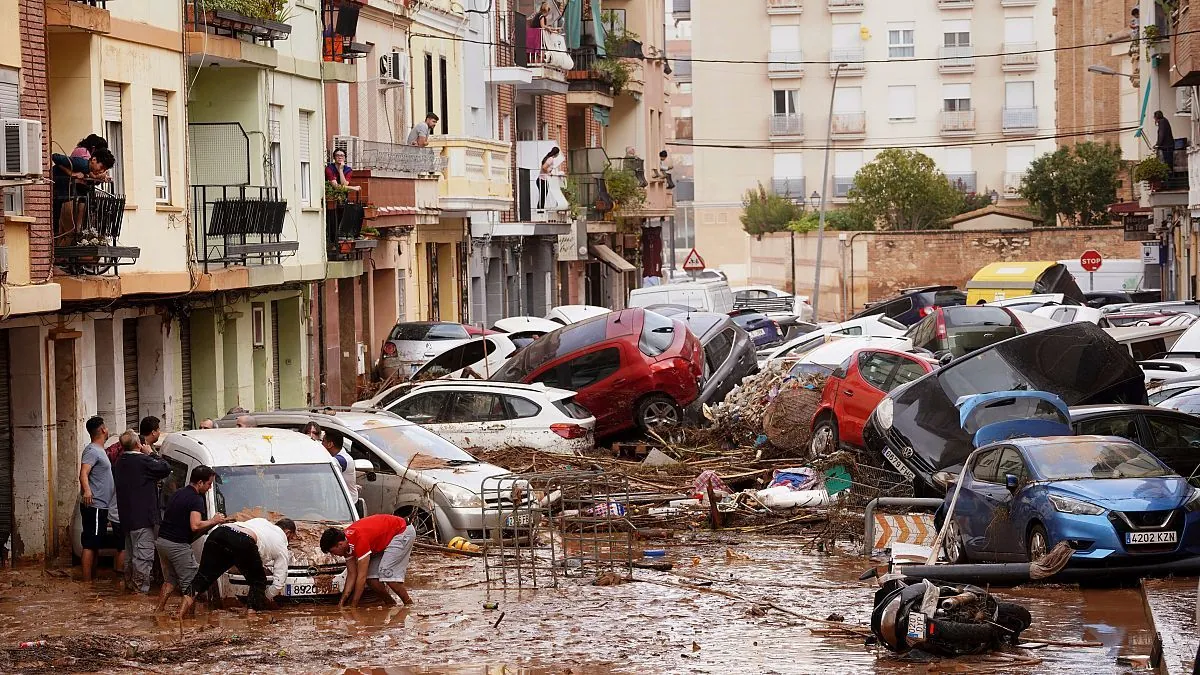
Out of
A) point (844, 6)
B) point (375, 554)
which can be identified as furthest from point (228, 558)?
point (844, 6)

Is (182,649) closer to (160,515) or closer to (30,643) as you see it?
(30,643)

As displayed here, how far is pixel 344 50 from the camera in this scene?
1243 inches

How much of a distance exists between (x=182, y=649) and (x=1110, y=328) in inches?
875

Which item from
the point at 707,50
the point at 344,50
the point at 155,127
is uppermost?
the point at 707,50

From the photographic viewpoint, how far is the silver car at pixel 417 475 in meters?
19.3

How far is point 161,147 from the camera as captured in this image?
22.8m

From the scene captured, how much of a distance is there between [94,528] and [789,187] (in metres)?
77.5

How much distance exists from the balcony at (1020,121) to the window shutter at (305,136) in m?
67.2

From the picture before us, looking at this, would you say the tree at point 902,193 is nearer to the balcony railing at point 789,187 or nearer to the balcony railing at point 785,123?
the balcony railing at point 789,187

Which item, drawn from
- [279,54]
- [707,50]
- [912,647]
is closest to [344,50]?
[279,54]

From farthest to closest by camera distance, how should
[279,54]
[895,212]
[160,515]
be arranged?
[895,212]
[279,54]
[160,515]

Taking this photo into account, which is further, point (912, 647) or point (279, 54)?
point (279, 54)

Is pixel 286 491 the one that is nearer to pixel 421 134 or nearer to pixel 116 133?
pixel 116 133

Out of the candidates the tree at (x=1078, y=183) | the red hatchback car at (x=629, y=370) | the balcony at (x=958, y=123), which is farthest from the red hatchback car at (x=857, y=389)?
the balcony at (x=958, y=123)
